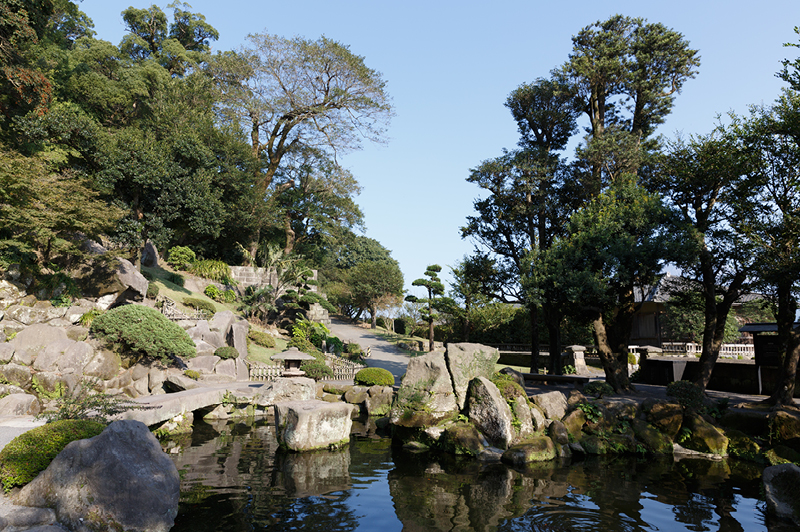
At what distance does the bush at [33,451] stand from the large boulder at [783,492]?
475 inches

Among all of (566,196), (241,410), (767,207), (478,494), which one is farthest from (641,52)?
(241,410)

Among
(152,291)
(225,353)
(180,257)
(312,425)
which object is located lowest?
(312,425)

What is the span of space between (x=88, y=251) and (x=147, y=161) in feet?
23.3

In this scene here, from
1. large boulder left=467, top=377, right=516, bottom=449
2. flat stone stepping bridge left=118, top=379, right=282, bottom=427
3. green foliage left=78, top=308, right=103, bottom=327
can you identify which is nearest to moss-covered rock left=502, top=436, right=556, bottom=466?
large boulder left=467, top=377, right=516, bottom=449

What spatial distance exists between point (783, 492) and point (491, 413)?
620 centimetres

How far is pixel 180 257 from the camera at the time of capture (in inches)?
1180

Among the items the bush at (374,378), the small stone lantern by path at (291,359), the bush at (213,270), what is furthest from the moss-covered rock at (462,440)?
the bush at (213,270)

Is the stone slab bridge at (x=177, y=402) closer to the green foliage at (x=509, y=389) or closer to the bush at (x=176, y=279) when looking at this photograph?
the green foliage at (x=509, y=389)

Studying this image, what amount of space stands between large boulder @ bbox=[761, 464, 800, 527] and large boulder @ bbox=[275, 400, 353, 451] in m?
9.50

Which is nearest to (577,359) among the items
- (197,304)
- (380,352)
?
(380,352)

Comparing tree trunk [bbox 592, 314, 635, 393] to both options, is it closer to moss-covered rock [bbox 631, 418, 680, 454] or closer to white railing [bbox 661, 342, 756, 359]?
moss-covered rock [bbox 631, 418, 680, 454]

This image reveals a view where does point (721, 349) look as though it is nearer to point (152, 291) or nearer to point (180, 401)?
point (180, 401)

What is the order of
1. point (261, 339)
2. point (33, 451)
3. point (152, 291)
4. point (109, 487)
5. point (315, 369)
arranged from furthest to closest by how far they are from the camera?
1. point (261, 339)
2. point (152, 291)
3. point (315, 369)
4. point (33, 451)
5. point (109, 487)

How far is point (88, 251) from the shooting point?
1856cm
